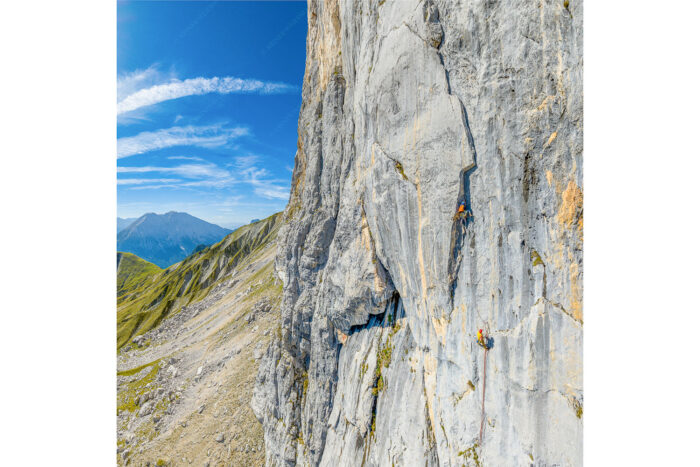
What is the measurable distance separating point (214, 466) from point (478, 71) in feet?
118

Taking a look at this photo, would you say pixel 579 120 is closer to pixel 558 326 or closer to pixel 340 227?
pixel 558 326

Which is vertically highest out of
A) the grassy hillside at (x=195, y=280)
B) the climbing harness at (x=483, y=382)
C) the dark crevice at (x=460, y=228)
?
the dark crevice at (x=460, y=228)

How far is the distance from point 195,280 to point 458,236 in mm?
125813

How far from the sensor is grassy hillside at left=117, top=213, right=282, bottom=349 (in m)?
92.0

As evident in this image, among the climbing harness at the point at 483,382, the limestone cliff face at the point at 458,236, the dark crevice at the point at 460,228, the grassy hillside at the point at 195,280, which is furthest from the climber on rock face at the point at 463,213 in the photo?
the grassy hillside at the point at 195,280

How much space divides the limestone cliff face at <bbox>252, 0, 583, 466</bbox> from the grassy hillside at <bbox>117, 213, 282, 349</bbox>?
82.0m

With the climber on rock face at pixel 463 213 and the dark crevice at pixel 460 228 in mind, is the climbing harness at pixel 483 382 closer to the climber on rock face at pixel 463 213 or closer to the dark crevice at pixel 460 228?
the dark crevice at pixel 460 228

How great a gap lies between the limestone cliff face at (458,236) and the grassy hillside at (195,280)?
269 ft

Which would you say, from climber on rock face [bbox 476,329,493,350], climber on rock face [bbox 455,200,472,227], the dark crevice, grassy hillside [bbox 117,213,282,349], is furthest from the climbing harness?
grassy hillside [bbox 117,213,282,349]

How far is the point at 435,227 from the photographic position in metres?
10.6

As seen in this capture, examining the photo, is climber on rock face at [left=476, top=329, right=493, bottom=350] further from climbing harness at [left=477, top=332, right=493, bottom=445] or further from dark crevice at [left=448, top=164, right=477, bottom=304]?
dark crevice at [left=448, top=164, right=477, bottom=304]

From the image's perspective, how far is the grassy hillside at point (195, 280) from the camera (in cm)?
9199

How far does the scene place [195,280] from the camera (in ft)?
373

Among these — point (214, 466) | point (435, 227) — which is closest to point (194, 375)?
point (214, 466)
